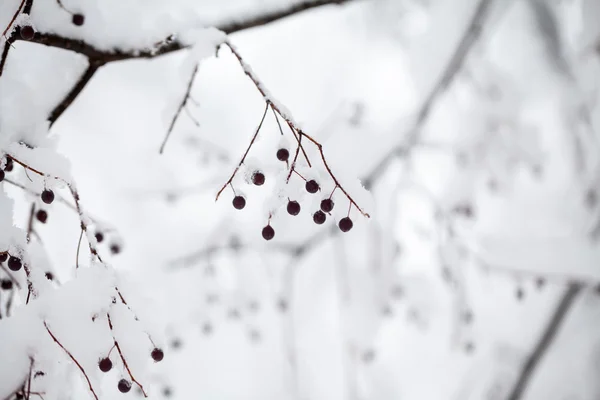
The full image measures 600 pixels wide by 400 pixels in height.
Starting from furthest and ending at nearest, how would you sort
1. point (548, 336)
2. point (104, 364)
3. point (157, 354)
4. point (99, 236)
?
point (548, 336) → point (99, 236) → point (157, 354) → point (104, 364)

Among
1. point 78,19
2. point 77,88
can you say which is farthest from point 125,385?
point 78,19

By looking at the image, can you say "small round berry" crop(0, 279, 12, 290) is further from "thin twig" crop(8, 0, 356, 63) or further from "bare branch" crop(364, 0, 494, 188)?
"bare branch" crop(364, 0, 494, 188)

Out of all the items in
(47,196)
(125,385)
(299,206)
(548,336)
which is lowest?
(548,336)

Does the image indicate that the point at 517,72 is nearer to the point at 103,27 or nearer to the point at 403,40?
the point at 403,40

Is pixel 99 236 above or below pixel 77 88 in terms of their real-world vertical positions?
below

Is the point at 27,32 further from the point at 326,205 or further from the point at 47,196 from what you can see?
the point at 326,205

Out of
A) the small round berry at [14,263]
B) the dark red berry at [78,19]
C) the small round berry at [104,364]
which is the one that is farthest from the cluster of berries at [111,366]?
the dark red berry at [78,19]

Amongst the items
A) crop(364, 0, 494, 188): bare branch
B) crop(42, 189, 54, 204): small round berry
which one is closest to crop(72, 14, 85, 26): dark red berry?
crop(42, 189, 54, 204): small round berry
